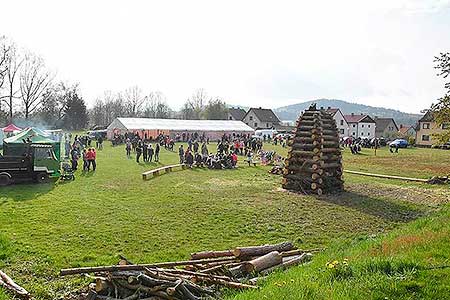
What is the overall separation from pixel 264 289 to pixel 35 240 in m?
7.20

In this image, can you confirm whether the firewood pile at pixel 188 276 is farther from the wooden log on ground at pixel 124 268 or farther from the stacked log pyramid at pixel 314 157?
the stacked log pyramid at pixel 314 157

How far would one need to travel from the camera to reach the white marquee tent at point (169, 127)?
5953 centimetres

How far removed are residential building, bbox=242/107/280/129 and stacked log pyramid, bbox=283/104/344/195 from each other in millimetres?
80422

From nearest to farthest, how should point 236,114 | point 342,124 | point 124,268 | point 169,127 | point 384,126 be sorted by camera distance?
point 124,268
point 169,127
point 342,124
point 384,126
point 236,114

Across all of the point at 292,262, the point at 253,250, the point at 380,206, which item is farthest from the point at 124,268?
the point at 380,206

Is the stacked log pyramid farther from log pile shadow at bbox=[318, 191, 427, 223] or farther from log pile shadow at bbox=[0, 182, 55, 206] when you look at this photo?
log pile shadow at bbox=[0, 182, 55, 206]

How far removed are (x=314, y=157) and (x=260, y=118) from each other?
3241 inches

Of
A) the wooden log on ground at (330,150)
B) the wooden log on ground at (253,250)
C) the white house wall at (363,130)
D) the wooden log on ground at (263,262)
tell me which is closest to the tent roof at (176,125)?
the white house wall at (363,130)

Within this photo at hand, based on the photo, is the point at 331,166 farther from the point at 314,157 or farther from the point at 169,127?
the point at 169,127

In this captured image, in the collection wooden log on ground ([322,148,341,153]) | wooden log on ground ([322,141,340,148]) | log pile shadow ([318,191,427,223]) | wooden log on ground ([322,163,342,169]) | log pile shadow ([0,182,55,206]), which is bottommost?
log pile shadow ([0,182,55,206])

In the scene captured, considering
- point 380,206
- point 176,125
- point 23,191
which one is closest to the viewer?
point 380,206

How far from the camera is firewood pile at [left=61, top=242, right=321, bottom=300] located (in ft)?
21.7

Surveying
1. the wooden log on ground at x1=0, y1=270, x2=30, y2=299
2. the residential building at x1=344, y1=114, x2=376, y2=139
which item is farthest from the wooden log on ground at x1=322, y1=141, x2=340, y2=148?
the residential building at x1=344, y1=114, x2=376, y2=139

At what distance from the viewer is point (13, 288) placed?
7.38 meters
